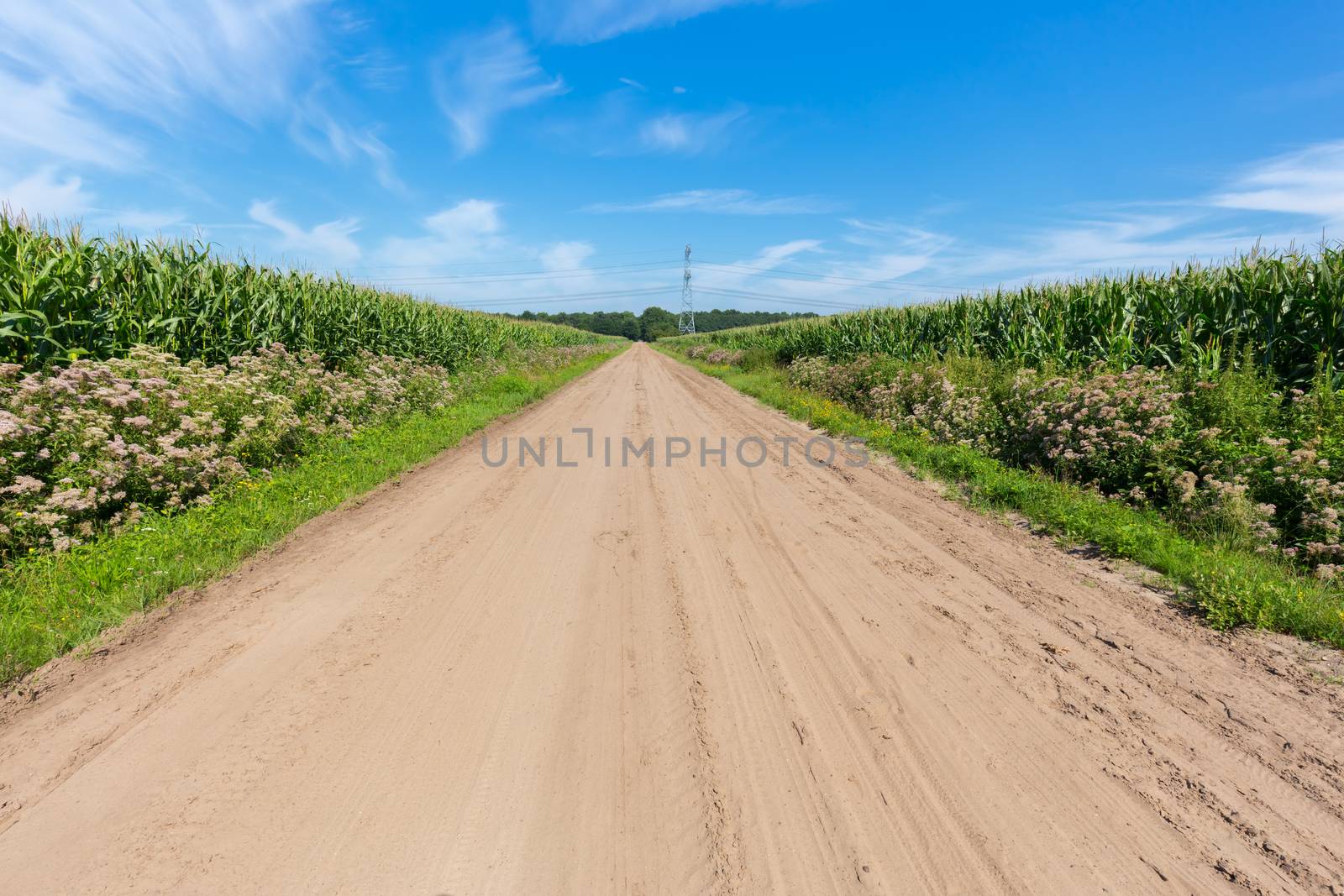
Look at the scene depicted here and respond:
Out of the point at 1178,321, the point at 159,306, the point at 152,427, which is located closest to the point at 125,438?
the point at 152,427

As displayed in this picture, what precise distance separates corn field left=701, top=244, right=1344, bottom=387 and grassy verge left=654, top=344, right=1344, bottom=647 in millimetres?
2958

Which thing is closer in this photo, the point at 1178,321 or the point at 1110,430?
the point at 1110,430

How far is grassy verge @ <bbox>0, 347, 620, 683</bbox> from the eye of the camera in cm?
371


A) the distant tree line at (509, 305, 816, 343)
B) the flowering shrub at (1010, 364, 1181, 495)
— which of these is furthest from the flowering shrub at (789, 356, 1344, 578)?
the distant tree line at (509, 305, 816, 343)

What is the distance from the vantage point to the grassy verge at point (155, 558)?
3.71 meters

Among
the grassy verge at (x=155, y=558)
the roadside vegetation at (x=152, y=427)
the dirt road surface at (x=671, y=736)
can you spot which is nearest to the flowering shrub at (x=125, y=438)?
the roadside vegetation at (x=152, y=427)

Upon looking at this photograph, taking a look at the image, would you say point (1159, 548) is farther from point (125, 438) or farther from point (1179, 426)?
point (125, 438)

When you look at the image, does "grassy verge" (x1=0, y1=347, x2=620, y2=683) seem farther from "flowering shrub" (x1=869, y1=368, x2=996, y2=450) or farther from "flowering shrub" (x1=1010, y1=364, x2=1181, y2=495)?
"flowering shrub" (x1=1010, y1=364, x2=1181, y2=495)

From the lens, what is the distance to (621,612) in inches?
163

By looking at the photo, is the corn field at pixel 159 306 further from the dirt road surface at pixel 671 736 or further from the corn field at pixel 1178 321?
the corn field at pixel 1178 321

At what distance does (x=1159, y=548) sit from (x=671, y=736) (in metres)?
5.06

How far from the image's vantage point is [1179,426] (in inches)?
261

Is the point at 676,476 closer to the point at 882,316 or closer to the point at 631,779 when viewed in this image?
A: the point at 631,779

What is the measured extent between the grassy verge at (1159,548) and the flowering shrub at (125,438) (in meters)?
9.03
